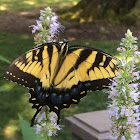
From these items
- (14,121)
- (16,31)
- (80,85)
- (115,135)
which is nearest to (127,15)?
(16,31)

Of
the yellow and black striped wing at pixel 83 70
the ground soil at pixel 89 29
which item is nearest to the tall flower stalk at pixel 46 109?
the yellow and black striped wing at pixel 83 70

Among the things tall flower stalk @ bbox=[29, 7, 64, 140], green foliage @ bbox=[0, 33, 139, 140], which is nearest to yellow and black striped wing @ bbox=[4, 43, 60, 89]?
tall flower stalk @ bbox=[29, 7, 64, 140]

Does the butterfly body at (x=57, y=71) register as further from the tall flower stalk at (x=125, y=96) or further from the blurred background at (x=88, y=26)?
the blurred background at (x=88, y=26)

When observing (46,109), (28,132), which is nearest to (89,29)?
(46,109)

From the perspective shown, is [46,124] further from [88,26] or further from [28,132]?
[88,26]

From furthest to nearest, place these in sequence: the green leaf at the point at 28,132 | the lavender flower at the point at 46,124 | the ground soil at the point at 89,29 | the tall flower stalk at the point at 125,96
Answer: the ground soil at the point at 89,29, the lavender flower at the point at 46,124, the green leaf at the point at 28,132, the tall flower stalk at the point at 125,96
